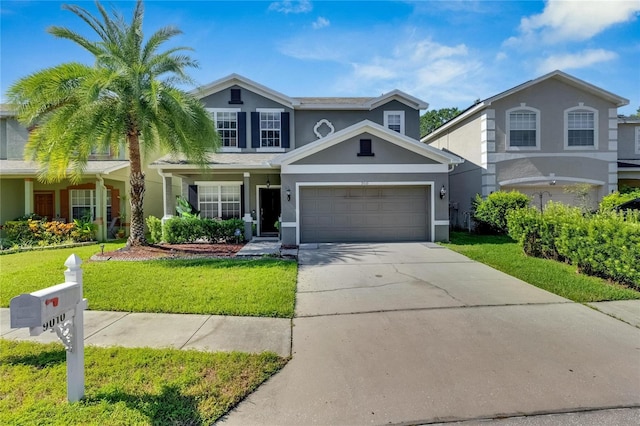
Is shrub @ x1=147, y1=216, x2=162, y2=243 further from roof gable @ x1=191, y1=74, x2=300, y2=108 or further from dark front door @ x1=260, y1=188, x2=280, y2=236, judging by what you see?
roof gable @ x1=191, y1=74, x2=300, y2=108

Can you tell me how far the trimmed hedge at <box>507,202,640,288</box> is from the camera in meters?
6.53

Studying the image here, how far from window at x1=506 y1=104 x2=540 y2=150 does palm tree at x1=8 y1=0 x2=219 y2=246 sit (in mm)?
13292

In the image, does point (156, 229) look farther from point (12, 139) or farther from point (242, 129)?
point (12, 139)

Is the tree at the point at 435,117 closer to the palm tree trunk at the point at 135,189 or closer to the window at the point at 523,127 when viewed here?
the window at the point at 523,127

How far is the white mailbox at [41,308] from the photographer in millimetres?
2436

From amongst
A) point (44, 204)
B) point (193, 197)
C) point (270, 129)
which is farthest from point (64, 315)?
point (44, 204)

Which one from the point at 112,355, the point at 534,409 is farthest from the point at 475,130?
the point at 112,355

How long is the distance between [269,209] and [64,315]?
12936 mm

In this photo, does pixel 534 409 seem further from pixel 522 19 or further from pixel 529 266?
pixel 522 19

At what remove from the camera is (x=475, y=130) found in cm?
1605

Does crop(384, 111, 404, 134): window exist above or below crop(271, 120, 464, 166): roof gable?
above

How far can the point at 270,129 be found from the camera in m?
15.9

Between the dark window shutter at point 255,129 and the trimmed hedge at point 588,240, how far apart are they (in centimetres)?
1137

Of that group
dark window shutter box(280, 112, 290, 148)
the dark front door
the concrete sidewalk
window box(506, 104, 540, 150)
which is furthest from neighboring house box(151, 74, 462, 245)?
the concrete sidewalk
